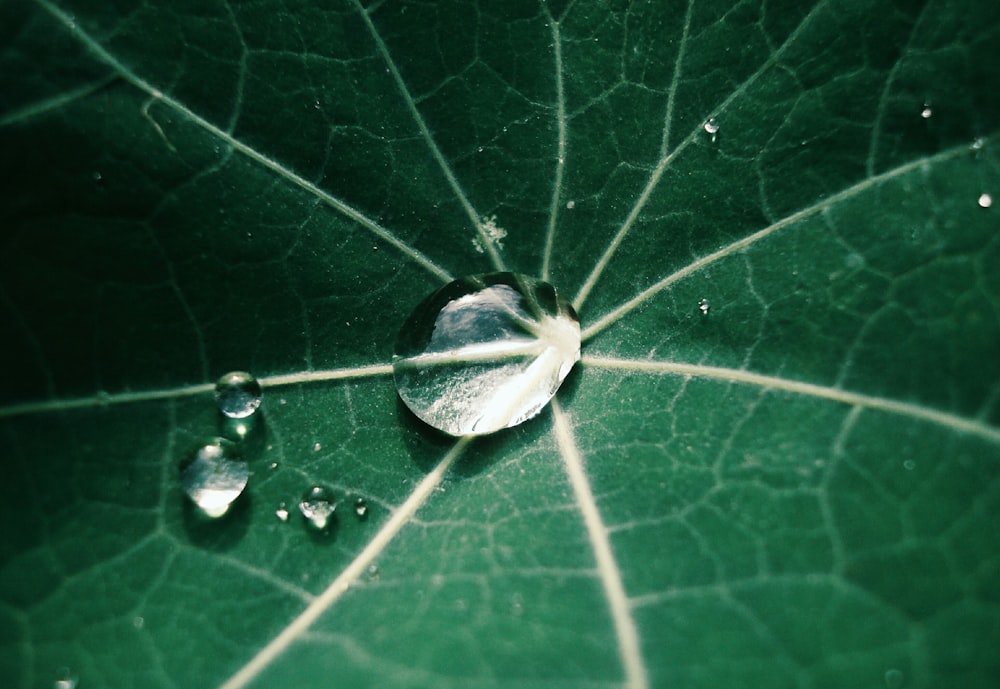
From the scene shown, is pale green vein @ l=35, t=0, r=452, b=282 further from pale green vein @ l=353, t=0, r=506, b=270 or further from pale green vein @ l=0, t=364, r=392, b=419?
pale green vein @ l=0, t=364, r=392, b=419

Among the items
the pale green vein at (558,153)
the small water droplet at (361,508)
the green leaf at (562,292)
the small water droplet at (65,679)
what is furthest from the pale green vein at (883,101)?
the small water droplet at (65,679)

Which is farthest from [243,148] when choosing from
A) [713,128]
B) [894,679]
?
[894,679]

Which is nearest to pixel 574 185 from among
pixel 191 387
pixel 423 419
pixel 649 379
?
pixel 649 379

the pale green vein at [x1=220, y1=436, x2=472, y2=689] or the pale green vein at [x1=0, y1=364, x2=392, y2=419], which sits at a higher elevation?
the pale green vein at [x1=0, y1=364, x2=392, y2=419]

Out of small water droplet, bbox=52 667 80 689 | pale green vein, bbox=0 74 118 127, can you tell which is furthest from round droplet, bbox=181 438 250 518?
pale green vein, bbox=0 74 118 127

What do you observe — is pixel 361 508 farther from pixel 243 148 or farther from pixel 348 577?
pixel 243 148

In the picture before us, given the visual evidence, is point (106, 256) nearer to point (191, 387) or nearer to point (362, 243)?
point (191, 387)
